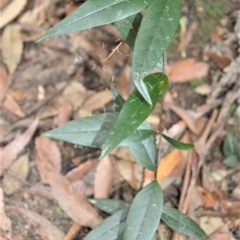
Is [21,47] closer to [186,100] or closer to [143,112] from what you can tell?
[186,100]

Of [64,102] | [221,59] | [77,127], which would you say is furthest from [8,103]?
[221,59]

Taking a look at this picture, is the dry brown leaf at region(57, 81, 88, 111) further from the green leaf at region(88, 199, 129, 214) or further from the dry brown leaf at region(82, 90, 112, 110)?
the green leaf at region(88, 199, 129, 214)

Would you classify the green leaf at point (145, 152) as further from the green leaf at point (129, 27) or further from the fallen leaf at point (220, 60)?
the fallen leaf at point (220, 60)

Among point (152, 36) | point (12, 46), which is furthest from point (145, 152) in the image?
point (12, 46)

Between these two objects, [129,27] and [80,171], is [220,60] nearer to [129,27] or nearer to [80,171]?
[80,171]

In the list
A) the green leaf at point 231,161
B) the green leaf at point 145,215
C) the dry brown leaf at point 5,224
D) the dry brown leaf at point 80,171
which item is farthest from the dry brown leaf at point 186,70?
the dry brown leaf at point 5,224

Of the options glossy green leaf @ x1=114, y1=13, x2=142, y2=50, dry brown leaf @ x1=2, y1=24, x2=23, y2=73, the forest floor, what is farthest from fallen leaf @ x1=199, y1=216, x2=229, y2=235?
dry brown leaf @ x1=2, y1=24, x2=23, y2=73

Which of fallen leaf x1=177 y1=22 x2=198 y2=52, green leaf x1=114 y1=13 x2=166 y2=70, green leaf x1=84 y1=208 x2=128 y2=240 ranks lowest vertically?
fallen leaf x1=177 y1=22 x2=198 y2=52
